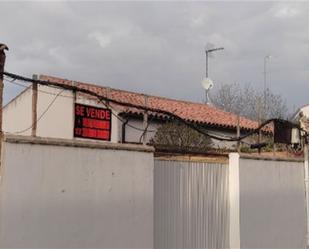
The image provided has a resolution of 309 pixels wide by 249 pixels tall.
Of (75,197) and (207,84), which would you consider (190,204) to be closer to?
(75,197)

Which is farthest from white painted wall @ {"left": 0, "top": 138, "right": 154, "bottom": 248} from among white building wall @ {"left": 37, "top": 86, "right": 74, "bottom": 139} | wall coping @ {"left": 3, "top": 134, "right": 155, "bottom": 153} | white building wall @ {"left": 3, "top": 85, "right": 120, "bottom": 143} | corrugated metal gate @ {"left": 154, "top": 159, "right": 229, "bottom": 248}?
white building wall @ {"left": 37, "top": 86, "right": 74, "bottom": 139}

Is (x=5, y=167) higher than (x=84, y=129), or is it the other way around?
(x=84, y=129)

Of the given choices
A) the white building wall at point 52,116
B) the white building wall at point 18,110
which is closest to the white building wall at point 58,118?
the white building wall at point 52,116

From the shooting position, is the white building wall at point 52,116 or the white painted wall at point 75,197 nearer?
the white painted wall at point 75,197

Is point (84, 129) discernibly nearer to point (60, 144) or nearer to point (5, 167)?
point (60, 144)

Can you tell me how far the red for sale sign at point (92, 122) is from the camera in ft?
27.0

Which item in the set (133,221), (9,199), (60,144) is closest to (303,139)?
(133,221)

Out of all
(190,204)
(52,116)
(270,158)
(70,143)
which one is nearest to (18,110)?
(52,116)

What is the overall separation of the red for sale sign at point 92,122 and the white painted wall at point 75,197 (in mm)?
767

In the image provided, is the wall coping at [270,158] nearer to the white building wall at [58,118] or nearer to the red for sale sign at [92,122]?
the red for sale sign at [92,122]

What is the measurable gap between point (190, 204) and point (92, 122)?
7.39 feet

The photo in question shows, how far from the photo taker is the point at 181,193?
916 centimetres

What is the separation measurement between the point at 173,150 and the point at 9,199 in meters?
3.35

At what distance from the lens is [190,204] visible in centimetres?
931
